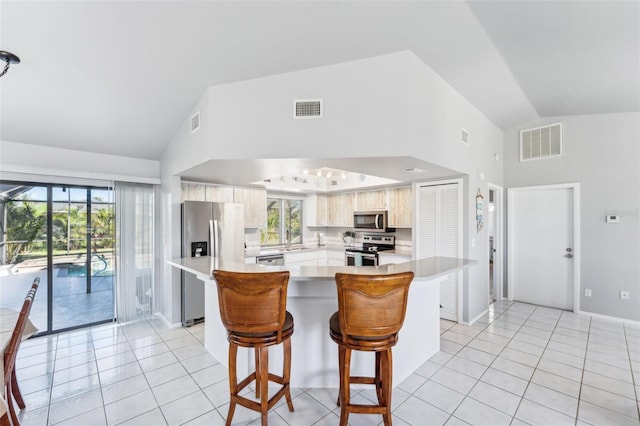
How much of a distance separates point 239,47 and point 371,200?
13.1 feet

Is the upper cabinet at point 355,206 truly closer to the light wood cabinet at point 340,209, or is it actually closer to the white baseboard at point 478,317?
the light wood cabinet at point 340,209

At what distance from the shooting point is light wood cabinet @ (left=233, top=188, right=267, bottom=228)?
16.5 ft

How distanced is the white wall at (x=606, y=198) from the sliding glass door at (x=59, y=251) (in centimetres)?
708

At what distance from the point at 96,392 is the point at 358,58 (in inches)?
148

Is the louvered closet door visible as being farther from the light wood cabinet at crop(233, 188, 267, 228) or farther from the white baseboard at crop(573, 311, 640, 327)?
the light wood cabinet at crop(233, 188, 267, 228)

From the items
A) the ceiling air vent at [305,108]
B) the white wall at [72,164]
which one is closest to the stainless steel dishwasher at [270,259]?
the white wall at [72,164]

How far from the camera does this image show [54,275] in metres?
3.74

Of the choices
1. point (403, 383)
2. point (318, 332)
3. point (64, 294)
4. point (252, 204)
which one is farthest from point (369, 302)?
point (64, 294)

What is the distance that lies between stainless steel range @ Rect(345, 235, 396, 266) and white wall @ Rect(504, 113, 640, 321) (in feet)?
9.58

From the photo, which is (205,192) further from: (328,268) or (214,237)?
(328,268)

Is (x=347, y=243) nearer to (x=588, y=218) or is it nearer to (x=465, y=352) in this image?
(x=465, y=352)

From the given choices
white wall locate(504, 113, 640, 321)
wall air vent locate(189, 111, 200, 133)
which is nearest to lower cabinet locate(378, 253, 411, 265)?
white wall locate(504, 113, 640, 321)

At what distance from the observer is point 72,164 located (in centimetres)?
366

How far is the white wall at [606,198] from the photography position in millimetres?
4008
